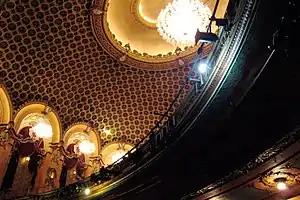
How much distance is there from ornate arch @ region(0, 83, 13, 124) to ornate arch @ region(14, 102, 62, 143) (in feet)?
0.66

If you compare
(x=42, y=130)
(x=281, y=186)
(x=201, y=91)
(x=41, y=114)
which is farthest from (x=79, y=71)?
(x=281, y=186)

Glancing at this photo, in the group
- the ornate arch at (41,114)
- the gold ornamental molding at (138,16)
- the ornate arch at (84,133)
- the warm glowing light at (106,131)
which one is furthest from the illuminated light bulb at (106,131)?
the gold ornamental molding at (138,16)

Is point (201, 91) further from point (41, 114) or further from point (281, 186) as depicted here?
point (41, 114)

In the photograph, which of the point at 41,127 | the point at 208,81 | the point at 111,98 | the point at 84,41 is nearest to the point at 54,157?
the point at 41,127

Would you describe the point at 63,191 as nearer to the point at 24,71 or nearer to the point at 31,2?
Result: the point at 24,71

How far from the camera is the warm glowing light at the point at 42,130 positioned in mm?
8531

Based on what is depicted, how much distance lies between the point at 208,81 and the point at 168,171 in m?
2.18

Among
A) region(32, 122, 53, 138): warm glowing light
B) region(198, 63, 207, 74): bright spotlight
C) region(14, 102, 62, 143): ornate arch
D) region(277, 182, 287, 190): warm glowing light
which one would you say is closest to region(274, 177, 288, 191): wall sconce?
region(277, 182, 287, 190): warm glowing light

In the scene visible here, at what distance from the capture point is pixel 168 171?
19.8 ft

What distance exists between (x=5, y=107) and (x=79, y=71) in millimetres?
2136

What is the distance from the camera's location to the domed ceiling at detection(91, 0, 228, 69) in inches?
346

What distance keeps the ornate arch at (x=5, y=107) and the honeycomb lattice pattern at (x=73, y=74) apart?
17 centimetres

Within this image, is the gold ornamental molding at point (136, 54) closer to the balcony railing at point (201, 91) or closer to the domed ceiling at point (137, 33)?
the domed ceiling at point (137, 33)

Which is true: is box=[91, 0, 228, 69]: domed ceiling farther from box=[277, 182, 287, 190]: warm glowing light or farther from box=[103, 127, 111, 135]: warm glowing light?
box=[277, 182, 287, 190]: warm glowing light
